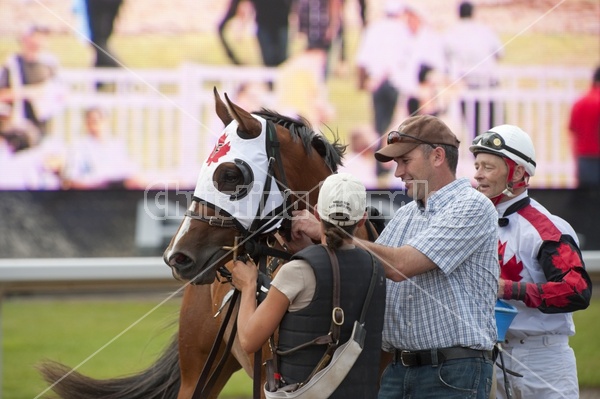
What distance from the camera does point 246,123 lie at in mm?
3234

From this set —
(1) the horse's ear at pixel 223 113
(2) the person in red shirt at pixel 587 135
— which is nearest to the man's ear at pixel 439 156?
(1) the horse's ear at pixel 223 113

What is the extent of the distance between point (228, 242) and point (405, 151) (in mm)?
726

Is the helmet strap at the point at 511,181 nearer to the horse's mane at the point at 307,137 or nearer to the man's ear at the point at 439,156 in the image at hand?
the man's ear at the point at 439,156

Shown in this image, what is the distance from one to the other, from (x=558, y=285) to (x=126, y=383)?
247 cm

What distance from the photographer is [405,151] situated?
121 inches

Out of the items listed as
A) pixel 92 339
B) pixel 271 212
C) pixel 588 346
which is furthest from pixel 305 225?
pixel 588 346

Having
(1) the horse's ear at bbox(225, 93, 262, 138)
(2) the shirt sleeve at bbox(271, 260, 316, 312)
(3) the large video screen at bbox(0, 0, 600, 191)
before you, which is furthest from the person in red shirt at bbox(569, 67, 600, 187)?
(2) the shirt sleeve at bbox(271, 260, 316, 312)

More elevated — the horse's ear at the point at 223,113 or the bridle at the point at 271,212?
the horse's ear at the point at 223,113

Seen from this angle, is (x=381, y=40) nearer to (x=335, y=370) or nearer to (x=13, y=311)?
(x=13, y=311)

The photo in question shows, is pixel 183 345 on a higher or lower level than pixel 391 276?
lower

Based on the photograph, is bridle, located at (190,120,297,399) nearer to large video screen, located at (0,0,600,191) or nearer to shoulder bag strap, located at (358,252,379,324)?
shoulder bag strap, located at (358,252,379,324)

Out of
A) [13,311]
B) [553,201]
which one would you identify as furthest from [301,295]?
[13,311]

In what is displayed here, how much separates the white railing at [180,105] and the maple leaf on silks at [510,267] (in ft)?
18.0

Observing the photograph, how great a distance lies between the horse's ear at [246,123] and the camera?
320cm
